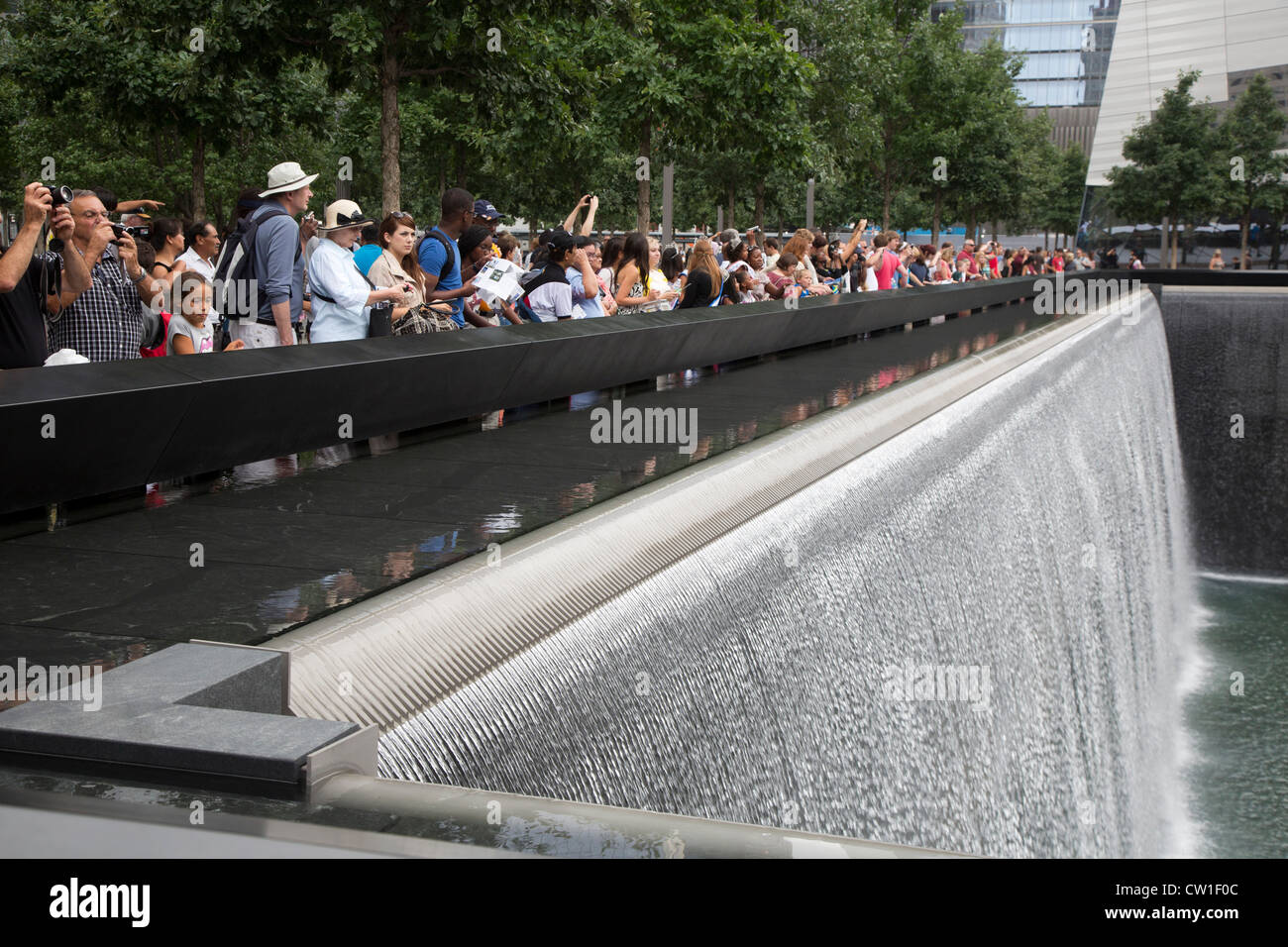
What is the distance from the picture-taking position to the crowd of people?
5.06 metres

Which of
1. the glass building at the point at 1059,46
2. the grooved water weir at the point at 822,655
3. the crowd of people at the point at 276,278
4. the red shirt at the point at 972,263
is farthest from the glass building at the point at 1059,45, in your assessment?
the grooved water weir at the point at 822,655

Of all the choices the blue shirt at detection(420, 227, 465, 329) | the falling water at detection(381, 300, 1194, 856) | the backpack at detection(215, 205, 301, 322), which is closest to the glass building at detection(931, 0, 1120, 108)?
the falling water at detection(381, 300, 1194, 856)

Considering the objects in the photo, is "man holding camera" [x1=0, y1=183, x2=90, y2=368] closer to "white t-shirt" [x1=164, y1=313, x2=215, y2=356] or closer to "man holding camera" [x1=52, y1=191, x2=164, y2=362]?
"man holding camera" [x1=52, y1=191, x2=164, y2=362]

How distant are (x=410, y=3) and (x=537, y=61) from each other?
2.05m

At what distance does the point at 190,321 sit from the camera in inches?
265

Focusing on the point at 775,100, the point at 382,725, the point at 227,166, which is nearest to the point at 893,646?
the point at 382,725

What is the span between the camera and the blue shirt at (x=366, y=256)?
268 inches

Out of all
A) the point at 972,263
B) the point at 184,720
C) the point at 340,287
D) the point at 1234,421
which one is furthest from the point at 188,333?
the point at 972,263

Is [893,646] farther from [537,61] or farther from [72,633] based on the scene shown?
[537,61]

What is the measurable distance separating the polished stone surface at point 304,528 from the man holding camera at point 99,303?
103cm

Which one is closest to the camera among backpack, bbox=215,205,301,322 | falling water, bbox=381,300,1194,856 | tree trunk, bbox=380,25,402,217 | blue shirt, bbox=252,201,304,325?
falling water, bbox=381,300,1194,856

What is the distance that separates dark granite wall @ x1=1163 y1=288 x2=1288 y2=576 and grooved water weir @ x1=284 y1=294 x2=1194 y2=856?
1279 centimetres

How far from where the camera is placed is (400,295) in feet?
21.3

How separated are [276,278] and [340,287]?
0.97 feet
